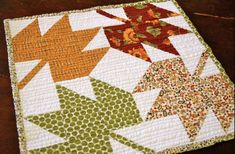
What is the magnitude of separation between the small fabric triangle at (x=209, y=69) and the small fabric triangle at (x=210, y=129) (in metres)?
0.20

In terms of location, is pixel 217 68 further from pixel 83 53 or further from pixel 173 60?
pixel 83 53

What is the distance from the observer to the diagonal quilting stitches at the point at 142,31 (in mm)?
1438

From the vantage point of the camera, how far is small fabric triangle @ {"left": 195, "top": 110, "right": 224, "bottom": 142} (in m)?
1.19

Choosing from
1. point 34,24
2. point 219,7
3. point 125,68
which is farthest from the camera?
point 219,7

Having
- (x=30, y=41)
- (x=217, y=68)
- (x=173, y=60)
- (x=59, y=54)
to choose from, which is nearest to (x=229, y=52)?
Result: (x=217, y=68)

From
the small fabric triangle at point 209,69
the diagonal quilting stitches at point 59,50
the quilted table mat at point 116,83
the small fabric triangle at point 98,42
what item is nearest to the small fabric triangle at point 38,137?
the quilted table mat at point 116,83

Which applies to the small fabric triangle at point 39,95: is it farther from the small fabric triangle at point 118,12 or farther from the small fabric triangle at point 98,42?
the small fabric triangle at point 118,12

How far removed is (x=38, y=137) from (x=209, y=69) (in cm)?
77

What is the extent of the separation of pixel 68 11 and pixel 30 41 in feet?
0.88

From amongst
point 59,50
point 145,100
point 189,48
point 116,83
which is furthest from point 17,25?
point 189,48

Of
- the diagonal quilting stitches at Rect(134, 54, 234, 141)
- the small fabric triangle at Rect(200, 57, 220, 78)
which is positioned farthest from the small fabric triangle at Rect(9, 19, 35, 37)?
the small fabric triangle at Rect(200, 57, 220, 78)

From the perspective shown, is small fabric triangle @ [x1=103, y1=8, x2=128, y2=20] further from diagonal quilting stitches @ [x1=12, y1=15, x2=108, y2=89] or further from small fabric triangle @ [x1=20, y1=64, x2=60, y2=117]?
small fabric triangle @ [x1=20, y1=64, x2=60, y2=117]

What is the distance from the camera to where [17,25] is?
148 cm

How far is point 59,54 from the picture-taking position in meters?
1.38
